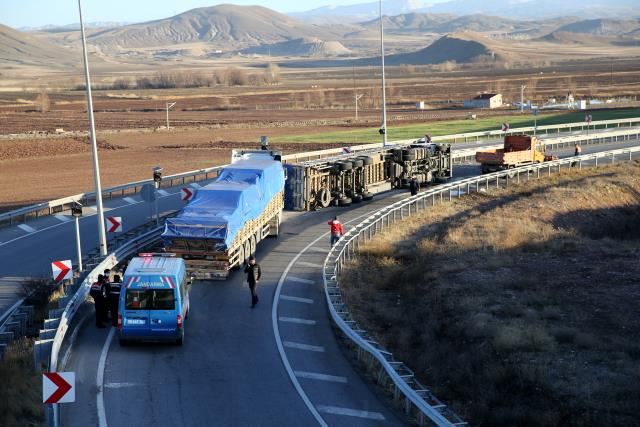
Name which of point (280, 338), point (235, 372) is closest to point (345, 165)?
point (280, 338)

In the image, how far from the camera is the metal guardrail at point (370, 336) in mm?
15430

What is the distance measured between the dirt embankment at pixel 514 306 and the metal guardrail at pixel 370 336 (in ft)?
2.12

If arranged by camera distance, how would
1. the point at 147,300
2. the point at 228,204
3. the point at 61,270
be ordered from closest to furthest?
the point at 147,300 < the point at 61,270 < the point at 228,204

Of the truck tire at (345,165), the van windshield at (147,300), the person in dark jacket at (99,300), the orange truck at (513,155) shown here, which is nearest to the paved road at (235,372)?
the person in dark jacket at (99,300)

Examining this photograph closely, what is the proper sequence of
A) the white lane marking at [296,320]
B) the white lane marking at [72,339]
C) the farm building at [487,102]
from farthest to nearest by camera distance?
the farm building at [487,102], the white lane marking at [296,320], the white lane marking at [72,339]

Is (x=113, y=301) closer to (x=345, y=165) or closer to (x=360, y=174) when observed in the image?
(x=345, y=165)

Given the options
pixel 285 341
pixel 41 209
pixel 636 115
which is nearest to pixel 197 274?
pixel 285 341

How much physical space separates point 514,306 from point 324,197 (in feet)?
52.3

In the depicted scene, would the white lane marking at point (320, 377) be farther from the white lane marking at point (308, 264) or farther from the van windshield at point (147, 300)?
the white lane marking at point (308, 264)

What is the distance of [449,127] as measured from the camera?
283ft

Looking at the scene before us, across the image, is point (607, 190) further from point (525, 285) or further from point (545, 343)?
point (545, 343)

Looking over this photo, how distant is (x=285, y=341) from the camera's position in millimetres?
20250

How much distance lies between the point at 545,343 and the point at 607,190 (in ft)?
89.7

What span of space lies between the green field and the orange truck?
21.6 metres
